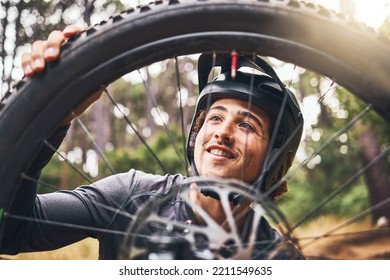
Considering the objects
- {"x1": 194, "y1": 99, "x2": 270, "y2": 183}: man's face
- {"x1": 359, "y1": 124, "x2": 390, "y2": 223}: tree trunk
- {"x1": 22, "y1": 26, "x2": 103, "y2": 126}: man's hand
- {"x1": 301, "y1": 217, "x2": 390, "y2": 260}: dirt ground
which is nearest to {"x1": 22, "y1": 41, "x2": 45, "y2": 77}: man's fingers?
{"x1": 22, "y1": 26, "x2": 103, "y2": 126}: man's hand

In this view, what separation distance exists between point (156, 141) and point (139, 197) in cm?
364

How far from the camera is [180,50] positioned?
754 mm

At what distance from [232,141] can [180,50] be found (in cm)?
33

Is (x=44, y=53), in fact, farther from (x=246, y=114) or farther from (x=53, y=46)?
(x=246, y=114)

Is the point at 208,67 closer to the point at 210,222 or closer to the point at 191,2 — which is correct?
the point at 191,2

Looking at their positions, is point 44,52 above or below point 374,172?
below

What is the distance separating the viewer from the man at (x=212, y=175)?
1004mm

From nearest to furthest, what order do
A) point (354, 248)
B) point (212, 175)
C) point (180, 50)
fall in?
point (180, 50) < point (212, 175) < point (354, 248)

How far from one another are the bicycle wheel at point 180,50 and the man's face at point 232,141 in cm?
28

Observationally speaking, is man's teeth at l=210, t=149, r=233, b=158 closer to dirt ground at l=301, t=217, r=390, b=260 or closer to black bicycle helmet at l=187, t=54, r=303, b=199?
black bicycle helmet at l=187, t=54, r=303, b=199

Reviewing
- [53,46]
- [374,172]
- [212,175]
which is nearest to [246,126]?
[212,175]

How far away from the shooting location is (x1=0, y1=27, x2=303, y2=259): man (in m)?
1.00

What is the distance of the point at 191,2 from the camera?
0.74 m

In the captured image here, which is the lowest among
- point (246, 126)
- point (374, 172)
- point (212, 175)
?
point (212, 175)
